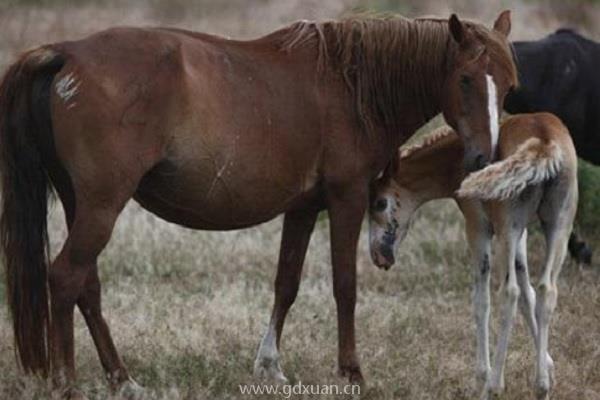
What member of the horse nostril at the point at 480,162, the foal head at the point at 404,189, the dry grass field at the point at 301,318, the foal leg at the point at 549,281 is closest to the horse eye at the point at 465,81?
the horse nostril at the point at 480,162

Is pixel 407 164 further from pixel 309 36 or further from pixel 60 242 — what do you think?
pixel 60 242

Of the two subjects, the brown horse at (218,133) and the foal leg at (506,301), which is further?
Result: the foal leg at (506,301)

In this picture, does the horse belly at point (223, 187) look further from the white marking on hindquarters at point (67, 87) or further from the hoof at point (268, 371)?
the hoof at point (268, 371)

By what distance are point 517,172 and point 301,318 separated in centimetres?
273

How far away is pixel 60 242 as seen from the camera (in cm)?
1038

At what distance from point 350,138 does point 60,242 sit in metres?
4.38

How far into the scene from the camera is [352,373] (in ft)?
22.3

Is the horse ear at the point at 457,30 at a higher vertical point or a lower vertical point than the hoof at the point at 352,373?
higher

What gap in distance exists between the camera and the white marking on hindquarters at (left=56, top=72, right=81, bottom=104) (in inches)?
230

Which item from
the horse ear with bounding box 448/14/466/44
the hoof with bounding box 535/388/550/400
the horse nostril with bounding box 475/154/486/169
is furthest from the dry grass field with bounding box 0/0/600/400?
the horse nostril with bounding box 475/154/486/169

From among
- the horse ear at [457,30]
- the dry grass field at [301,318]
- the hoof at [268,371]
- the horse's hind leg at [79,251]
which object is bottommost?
the dry grass field at [301,318]

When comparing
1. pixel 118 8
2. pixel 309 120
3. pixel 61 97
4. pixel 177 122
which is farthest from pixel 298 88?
pixel 118 8

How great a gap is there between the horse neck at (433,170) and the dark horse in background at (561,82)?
86.9 inches

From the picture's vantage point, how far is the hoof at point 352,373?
6797mm
